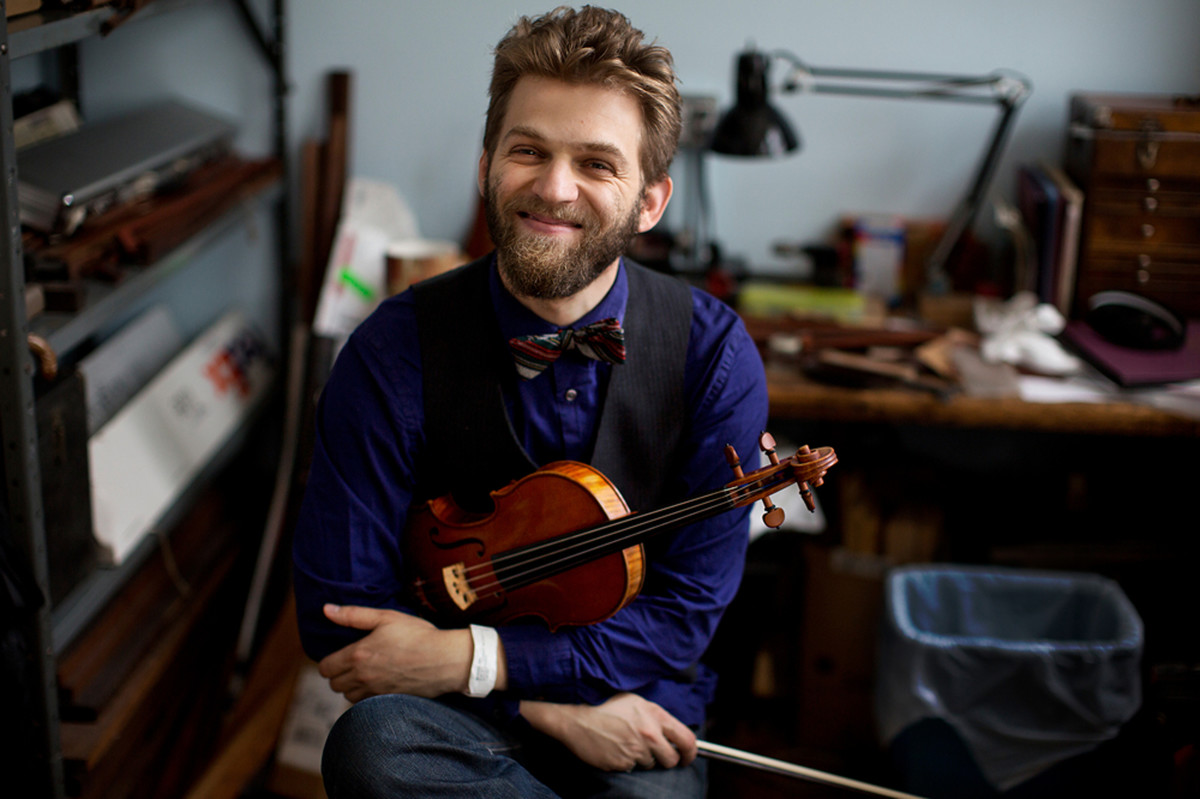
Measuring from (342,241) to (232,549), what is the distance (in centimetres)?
79

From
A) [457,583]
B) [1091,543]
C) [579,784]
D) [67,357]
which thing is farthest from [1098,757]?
[67,357]

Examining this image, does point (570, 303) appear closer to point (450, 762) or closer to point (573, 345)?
point (573, 345)

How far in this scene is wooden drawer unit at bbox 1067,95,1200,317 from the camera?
216 centimetres

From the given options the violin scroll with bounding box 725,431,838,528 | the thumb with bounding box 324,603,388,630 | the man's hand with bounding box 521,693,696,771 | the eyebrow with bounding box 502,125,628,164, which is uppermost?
the eyebrow with bounding box 502,125,628,164

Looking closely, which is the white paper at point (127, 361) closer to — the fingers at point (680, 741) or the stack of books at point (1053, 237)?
the fingers at point (680, 741)

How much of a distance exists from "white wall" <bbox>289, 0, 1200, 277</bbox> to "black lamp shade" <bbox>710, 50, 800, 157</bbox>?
38cm

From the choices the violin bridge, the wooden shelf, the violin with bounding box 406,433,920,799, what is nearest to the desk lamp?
the wooden shelf

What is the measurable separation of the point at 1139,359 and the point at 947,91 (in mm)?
784

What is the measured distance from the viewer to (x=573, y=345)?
1.40 meters

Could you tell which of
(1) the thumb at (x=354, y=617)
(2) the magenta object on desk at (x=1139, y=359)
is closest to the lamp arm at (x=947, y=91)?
(2) the magenta object on desk at (x=1139, y=359)

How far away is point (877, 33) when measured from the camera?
2426mm

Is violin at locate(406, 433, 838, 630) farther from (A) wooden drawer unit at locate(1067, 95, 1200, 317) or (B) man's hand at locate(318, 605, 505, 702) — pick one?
(A) wooden drawer unit at locate(1067, 95, 1200, 317)

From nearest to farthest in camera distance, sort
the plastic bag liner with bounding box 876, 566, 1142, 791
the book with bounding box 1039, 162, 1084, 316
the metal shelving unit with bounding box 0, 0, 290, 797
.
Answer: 1. the metal shelving unit with bounding box 0, 0, 290, 797
2. the plastic bag liner with bounding box 876, 566, 1142, 791
3. the book with bounding box 1039, 162, 1084, 316

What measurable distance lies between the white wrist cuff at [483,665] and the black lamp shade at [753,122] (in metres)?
1.20
